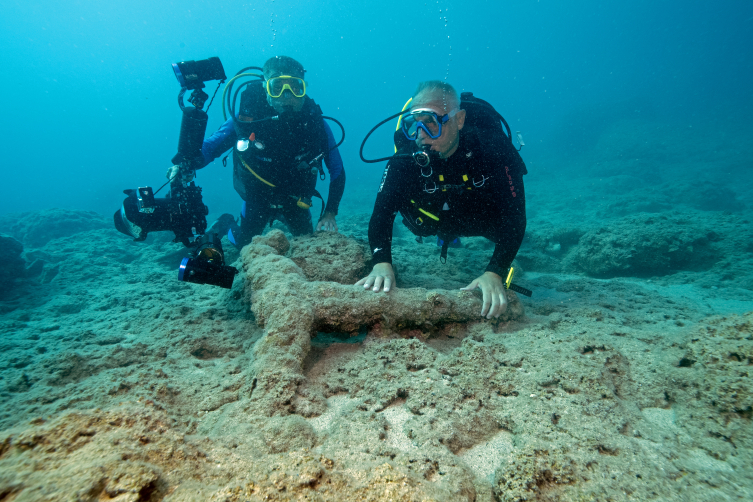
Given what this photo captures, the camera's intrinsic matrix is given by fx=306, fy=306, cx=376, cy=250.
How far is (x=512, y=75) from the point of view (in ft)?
317

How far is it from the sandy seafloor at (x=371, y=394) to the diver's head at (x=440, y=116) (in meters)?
1.63

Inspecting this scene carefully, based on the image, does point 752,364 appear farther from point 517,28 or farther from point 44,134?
point 44,134

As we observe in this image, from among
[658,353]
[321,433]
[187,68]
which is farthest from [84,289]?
[658,353]

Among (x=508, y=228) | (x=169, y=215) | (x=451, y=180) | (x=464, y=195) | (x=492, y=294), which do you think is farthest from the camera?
(x=169, y=215)

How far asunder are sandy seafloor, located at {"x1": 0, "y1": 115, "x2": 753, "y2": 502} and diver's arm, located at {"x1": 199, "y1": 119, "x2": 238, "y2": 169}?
2883mm

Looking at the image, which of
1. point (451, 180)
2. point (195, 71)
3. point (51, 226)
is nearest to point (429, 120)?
point (451, 180)

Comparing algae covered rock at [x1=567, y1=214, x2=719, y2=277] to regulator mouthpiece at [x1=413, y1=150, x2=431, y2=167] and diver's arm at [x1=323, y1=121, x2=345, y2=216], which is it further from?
diver's arm at [x1=323, y1=121, x2=345, y2=216]

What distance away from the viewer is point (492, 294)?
283 centimetres

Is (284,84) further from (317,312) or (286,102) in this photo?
(317,312)

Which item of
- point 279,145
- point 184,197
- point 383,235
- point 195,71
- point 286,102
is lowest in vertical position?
point 383,235

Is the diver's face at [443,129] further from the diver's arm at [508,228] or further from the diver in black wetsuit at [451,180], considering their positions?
the diver's arm at [508,228]

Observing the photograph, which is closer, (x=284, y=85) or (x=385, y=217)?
(x=385, y=217)

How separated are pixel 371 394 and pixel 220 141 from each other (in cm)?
587

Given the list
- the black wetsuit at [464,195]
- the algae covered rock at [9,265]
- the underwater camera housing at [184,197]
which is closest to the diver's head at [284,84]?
the underwater camera housing at [184,197]
